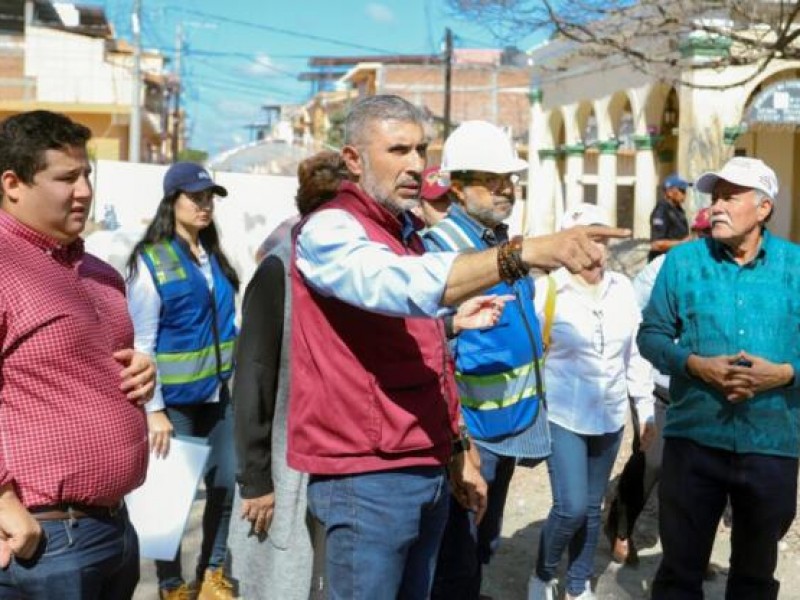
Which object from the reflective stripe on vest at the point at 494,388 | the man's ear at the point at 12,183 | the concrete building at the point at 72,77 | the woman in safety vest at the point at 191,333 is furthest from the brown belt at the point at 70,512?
the concrete building at the point at 72,77

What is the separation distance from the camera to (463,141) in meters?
4.37

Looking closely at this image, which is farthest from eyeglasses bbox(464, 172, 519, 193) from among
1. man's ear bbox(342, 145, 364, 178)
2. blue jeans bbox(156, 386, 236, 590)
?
blue jeans bbox(156, 386, 236, 590)

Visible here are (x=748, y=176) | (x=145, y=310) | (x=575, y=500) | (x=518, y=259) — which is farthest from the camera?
(x=575, y=500)

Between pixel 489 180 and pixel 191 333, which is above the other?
pixel 489 180

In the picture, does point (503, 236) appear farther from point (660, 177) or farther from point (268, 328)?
point (660, 177)

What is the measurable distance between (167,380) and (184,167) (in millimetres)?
992

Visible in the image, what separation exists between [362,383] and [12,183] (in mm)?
992

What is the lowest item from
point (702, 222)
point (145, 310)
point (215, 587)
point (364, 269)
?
point (215, 587)

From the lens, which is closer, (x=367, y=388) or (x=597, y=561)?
(x=367, y=388)

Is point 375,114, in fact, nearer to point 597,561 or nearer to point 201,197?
point 201,197

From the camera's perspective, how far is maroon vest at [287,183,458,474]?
9.57ft

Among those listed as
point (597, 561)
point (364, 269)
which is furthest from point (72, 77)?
point (364, 269)

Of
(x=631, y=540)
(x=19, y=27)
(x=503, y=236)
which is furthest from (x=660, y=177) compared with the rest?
(x=19, y=27)

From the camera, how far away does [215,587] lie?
5.19 m
